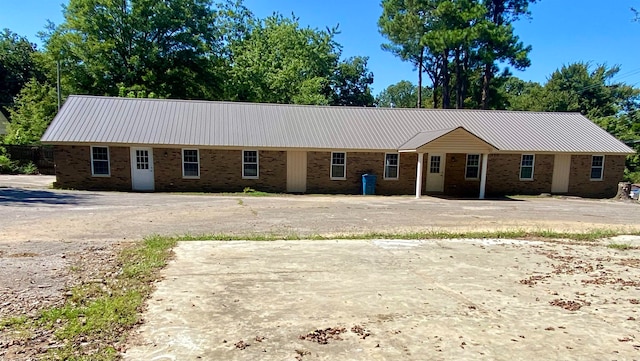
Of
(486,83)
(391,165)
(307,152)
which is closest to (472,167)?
(391,165)

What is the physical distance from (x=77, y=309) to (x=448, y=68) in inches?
1578

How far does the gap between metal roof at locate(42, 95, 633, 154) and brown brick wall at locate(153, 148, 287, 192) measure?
1.88 feet

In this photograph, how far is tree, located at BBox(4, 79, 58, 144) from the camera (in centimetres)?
2784

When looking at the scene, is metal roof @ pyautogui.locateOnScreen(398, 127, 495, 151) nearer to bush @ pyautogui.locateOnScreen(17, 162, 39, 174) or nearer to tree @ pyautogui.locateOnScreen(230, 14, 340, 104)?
tree @ pyautogui.locateOnScreen(230, 14, 340, 104)

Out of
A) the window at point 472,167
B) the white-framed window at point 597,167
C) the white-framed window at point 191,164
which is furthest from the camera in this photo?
the white-framed window at point 597,167

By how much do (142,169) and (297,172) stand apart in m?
7.00

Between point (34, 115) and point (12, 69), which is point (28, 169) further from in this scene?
point (12, 69)

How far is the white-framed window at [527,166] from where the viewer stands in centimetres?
2003

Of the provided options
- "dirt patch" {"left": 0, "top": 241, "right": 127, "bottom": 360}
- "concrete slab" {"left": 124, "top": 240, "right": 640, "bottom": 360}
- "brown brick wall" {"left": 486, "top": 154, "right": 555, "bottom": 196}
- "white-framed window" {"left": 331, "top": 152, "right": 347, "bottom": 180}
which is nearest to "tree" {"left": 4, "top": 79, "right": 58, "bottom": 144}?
"white-framed window" {"left": 331, "top": 152, "right": 347, "bottom": 180}

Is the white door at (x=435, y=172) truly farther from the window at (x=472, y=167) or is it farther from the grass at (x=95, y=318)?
the grass at (x=95, y=318)

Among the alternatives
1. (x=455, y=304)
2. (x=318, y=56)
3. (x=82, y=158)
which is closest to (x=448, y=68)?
(x=318, y=56)

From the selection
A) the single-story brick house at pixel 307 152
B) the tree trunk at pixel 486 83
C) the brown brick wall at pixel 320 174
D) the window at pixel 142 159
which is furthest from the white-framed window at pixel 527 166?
the window at pixel 142 159

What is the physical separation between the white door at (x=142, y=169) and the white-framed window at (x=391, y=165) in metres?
11.0

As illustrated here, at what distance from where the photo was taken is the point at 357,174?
19.0 meters
